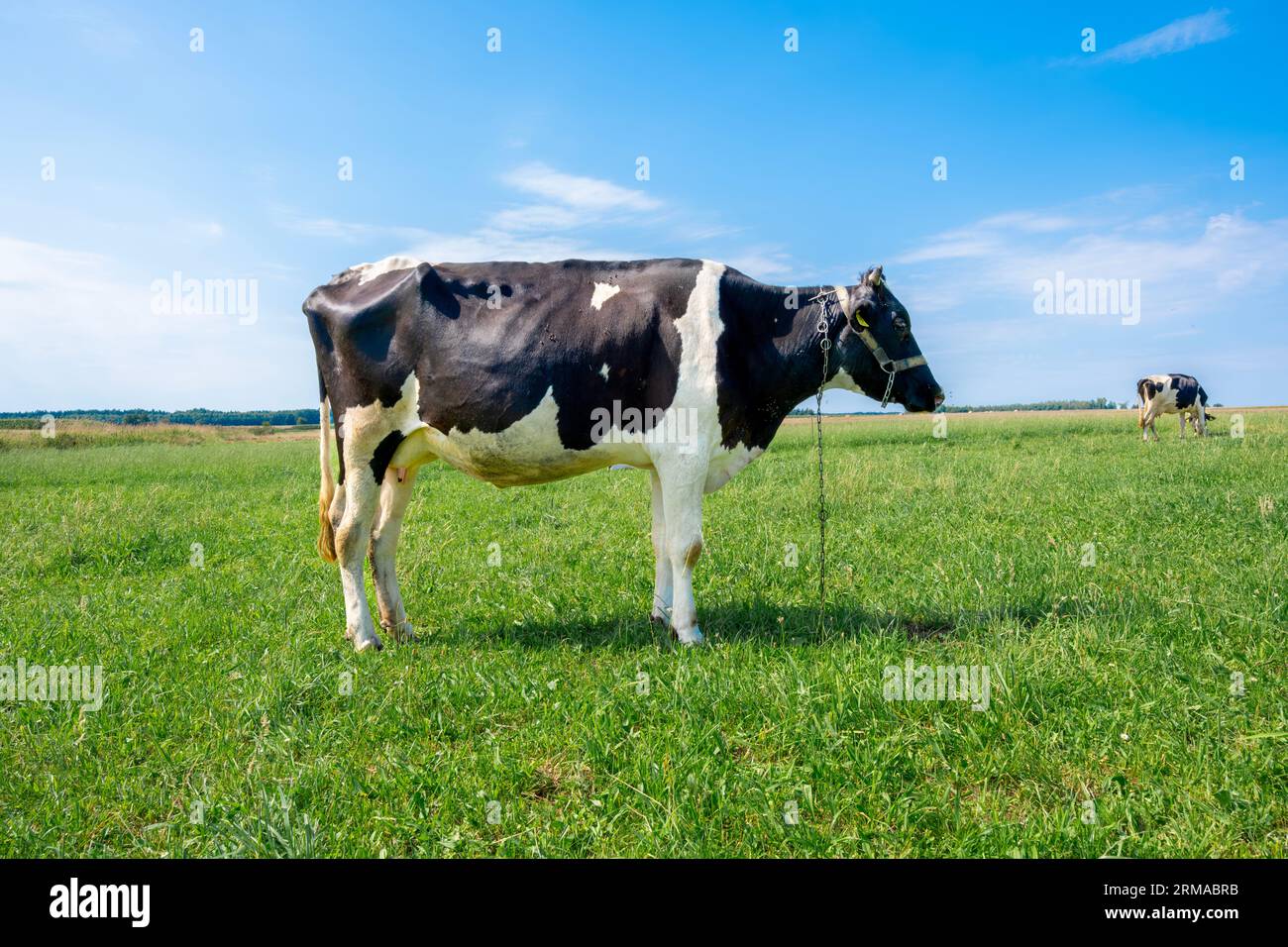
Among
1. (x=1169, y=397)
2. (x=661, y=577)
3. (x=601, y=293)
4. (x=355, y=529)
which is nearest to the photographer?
(x=601, y=293)

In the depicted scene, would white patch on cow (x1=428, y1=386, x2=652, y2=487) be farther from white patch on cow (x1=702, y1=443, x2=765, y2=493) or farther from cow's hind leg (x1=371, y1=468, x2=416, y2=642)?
cow's hind leg (x1=371, y1=468, x2=416, y2=642)

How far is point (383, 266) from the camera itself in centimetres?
629

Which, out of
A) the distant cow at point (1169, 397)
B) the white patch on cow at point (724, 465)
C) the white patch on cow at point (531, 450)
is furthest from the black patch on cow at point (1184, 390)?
the white patch on cow at point (531, 450)

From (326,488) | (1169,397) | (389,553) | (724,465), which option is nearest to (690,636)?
(724,465)

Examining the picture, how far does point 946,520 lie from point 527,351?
20.1ft

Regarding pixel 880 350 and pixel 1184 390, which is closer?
pixel 880 350

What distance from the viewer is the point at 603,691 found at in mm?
4738

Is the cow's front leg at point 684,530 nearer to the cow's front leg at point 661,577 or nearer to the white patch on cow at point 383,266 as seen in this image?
the cow's front leg at point 661,577

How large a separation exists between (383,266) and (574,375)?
6.28 feet

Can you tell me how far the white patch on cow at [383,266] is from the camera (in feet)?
20.4

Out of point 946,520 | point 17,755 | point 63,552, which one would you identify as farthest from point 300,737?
point 946,520

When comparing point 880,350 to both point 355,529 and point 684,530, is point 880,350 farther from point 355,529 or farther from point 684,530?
point 355,529

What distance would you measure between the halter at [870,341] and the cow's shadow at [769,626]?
1771 mm
